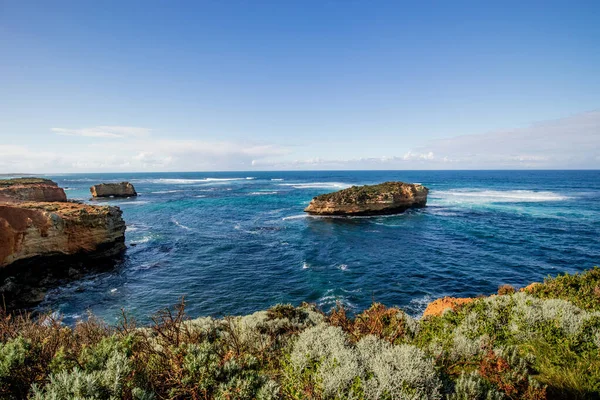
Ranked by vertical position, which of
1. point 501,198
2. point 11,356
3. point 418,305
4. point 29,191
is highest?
point 29,191

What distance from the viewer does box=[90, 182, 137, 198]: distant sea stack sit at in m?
78.6

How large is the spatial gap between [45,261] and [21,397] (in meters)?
25.3

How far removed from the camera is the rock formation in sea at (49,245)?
20.3 metres

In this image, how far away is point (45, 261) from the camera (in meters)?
23.4

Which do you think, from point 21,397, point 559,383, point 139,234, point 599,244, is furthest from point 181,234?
point 599,244

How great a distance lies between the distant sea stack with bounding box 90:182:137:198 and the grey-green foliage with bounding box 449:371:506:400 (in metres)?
93.1

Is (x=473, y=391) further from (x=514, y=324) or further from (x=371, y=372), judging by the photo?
(x=514, y=324)

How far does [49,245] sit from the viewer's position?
920 inches

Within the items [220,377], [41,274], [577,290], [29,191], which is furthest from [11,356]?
[29,191]

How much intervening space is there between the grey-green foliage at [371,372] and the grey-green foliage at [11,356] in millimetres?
4773

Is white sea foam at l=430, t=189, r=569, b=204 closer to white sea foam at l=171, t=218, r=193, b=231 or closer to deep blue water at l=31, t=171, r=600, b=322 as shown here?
deep blue water at l=31, t=171, r=600, b=322

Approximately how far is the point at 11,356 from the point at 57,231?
2465 centimetres

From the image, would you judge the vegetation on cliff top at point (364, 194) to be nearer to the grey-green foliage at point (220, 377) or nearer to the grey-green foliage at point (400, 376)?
the grey-green foliage at point (400, 376)

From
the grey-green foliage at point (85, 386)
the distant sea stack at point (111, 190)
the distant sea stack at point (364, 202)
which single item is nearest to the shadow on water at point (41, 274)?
the grey-green foliage at point (85, 386)
